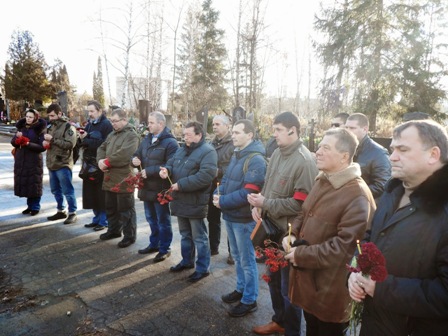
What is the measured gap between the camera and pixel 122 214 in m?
5.33

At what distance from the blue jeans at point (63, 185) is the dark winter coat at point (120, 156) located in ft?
4.31

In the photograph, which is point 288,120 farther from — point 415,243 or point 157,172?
point 157,172

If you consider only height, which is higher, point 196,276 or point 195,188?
point 195,188

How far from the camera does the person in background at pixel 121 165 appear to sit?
521 cm

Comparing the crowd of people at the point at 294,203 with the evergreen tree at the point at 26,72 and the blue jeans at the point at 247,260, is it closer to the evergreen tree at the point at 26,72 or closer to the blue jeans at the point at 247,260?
the blue jeans at the point at 247,260

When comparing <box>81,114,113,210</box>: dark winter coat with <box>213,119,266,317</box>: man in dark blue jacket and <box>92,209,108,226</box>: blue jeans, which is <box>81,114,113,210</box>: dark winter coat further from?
<box>213,119,266,317</box>: man in dark blue jacket

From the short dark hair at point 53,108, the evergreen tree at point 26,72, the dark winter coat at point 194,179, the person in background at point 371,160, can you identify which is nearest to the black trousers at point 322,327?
the person in background at point 371,160

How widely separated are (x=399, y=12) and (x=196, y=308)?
17.3 meters

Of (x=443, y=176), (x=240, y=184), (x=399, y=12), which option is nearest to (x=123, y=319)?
(x=240, y=184)

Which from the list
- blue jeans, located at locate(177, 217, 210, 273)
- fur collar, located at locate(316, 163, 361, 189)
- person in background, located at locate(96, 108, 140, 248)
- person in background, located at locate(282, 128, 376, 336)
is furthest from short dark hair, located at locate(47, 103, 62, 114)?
fur collar, located at locate(316, 163, 361, 189)

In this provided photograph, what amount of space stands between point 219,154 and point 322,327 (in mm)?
3143

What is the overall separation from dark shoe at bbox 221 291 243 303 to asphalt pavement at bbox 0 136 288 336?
65mm


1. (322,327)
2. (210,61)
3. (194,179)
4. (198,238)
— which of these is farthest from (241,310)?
(210,61)

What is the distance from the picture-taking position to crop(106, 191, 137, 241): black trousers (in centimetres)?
526
